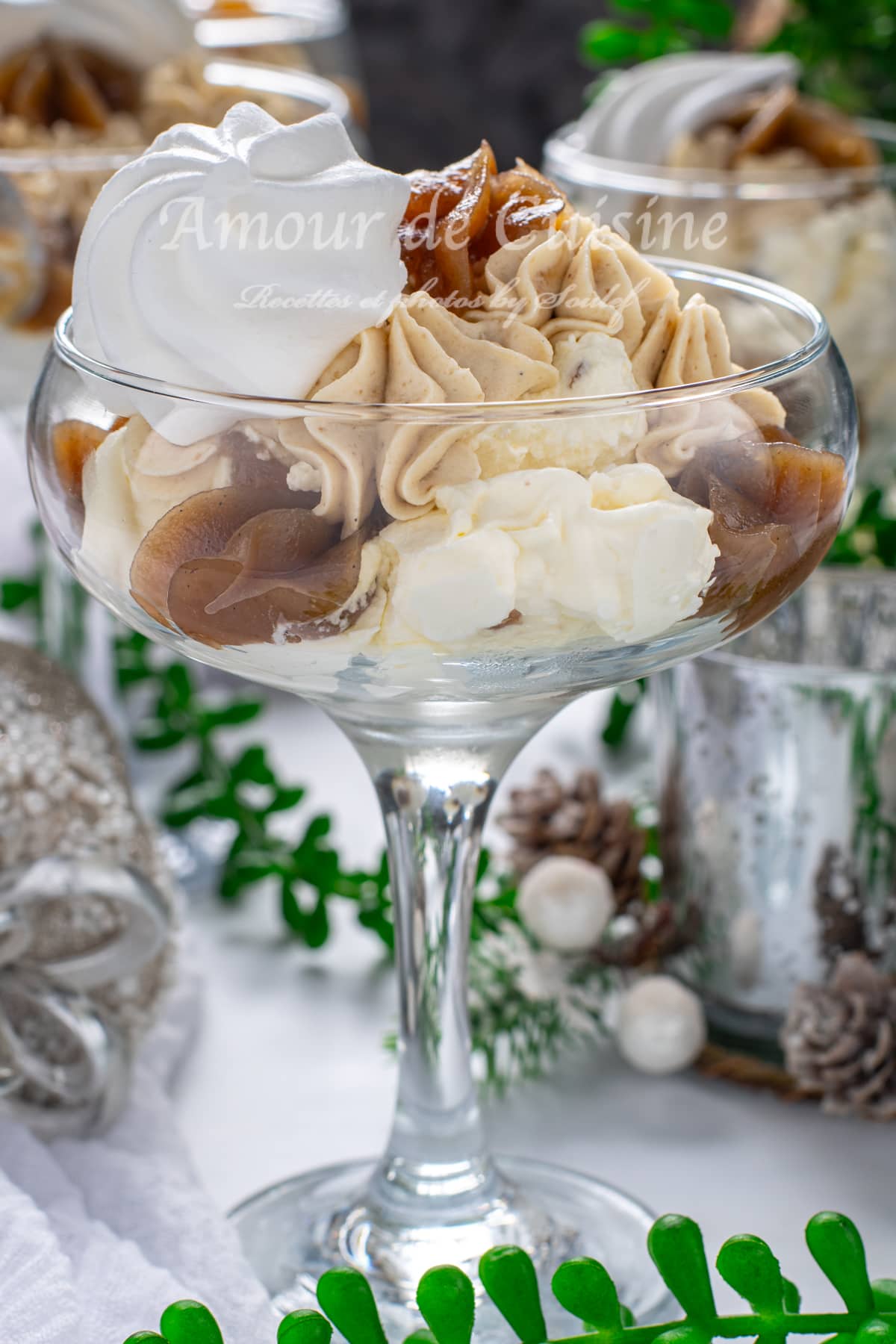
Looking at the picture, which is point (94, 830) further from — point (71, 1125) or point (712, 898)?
point (712, 898)

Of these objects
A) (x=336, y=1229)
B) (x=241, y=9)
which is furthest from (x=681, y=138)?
(x=336, y=1229)

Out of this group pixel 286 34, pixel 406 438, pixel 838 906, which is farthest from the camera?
pixel 286 34

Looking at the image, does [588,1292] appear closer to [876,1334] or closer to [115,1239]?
[876,1334]

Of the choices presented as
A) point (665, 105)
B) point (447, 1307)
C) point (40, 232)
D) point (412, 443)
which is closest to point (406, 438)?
point (412, 443)

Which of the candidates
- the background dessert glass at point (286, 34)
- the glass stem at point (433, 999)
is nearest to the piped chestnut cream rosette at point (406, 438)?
the glass stem at point (433, 999)

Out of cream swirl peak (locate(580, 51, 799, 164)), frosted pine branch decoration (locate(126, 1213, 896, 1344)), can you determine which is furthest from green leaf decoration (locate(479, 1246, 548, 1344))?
cream swirl peak (locate(580, 51, 799, 164))
